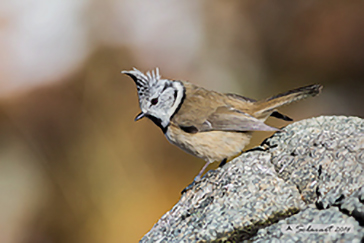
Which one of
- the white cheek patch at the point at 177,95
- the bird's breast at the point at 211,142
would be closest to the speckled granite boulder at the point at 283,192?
the bird's breast at the point at 211,142

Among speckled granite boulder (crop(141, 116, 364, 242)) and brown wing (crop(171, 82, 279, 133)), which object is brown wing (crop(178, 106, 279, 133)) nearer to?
brown wing (crop(171, 82, 279, 133))

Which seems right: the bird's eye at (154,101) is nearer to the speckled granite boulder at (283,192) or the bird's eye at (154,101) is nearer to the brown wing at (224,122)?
the brown wing at (224,122)

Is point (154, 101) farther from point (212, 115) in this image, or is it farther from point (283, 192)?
point (283, 192)

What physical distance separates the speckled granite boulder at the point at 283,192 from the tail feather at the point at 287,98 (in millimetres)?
172

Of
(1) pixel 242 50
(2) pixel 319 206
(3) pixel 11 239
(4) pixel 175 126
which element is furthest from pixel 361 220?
(3) pixel 11 239

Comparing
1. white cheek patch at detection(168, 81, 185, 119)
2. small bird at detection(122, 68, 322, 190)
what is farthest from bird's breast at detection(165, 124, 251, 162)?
white cheek patch at detection(168, 81, 185, 119)

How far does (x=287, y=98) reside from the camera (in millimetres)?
2244

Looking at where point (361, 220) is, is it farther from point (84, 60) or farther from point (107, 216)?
point (84, 60)

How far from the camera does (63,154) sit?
14.6ft

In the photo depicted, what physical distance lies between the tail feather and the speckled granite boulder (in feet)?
0.57

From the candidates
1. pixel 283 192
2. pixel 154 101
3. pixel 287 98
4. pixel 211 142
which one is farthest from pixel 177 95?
pixel 283 192

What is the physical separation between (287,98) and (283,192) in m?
0.63

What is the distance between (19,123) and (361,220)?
4.04 meters

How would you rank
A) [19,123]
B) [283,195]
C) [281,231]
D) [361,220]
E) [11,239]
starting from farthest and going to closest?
[19,123] → [11,239] → [283,195] → [281,231] → [361,220]
